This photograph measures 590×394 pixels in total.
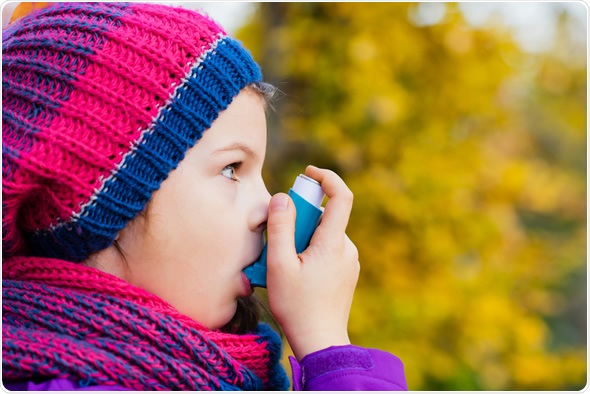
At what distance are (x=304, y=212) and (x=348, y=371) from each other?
A: 39 centimetres

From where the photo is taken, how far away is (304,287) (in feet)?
4.75

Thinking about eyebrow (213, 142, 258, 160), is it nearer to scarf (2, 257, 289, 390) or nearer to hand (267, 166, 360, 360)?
hand (267, 166, 360, 360)

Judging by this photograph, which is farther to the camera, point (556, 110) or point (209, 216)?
point (556, 110)

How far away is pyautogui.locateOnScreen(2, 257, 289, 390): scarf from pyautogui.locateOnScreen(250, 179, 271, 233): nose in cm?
26

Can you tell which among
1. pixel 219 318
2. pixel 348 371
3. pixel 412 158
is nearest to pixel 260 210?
pixel 219 318

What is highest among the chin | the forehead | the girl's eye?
the forehead

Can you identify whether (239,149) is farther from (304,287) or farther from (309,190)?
(304,287)

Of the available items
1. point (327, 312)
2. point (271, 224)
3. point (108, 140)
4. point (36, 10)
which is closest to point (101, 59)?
point (108, 140)

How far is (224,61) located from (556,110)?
7120 mm

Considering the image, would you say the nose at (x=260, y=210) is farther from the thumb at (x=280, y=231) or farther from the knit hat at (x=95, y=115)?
the knit hat at (x=95, y=115)

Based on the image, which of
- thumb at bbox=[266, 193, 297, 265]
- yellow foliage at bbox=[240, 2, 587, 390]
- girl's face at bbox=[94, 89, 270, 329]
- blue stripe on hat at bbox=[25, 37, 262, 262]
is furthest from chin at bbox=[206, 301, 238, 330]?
Answer: yellow foliage at bbox=[240, 2, 587, 390]

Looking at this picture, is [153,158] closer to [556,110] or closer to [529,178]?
[529,178]

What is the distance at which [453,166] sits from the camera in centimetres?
327

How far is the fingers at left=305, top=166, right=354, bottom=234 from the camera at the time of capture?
1.55 metres
